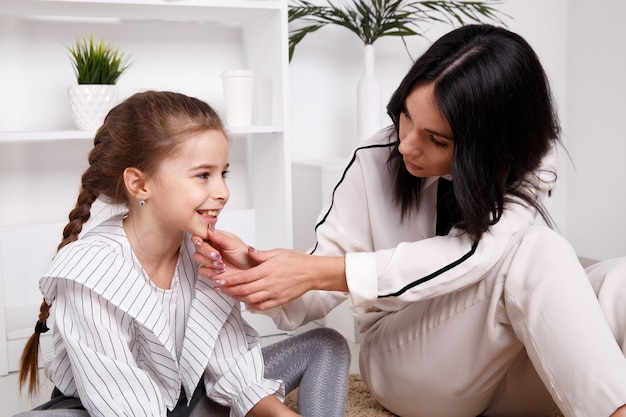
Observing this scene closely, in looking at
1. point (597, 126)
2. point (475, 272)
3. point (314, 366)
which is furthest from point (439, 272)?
point (597, 126)

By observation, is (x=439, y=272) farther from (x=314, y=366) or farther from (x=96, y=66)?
(x=96, y=66)

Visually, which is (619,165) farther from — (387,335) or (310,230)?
(387,335)

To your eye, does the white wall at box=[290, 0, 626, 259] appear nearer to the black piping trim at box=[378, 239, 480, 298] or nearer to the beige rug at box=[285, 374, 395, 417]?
the beige rug at box=[285, 374, 395, 417]

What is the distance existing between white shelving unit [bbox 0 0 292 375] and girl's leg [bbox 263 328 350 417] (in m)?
0.62

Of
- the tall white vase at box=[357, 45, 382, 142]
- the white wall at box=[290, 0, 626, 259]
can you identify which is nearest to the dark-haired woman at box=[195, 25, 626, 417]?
the tall white vase at box=[357, 45, 382, 142]

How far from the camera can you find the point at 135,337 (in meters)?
1.18

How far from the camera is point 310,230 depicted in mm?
2271

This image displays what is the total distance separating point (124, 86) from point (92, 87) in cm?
29

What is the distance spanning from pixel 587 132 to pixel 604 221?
1.06 ft

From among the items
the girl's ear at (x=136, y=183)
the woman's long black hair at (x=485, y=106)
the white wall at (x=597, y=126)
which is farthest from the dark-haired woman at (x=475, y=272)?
the white wall at (x=597, y=126)

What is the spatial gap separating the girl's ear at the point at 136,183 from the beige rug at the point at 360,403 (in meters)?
Result: 0.53

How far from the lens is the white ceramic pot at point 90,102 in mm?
1860

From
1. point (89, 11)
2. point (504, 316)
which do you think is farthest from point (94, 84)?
point (504, 316)

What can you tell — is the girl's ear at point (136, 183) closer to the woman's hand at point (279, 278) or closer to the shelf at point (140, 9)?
the woman's hand at point (279, 278)
